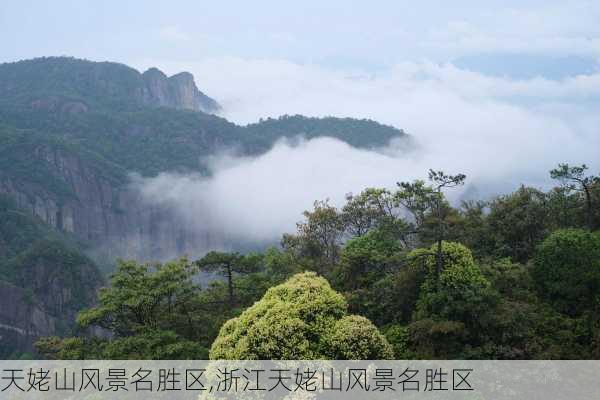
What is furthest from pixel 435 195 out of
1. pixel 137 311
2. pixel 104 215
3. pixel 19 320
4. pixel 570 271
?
pixel 104 215

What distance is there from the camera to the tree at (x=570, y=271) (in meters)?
16.2

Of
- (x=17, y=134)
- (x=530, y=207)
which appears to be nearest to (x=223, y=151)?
(x=17, y=134)

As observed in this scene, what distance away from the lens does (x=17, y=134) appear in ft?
423

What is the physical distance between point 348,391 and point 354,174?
166499mm

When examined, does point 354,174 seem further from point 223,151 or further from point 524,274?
point 524,274

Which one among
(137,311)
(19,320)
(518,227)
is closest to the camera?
(137,311)

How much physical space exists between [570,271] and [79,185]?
5148 inches

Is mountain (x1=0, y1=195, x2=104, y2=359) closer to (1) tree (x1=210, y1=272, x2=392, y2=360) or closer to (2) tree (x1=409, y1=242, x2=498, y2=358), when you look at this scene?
(1) tree (x1=210, y1=272, x2=392, y2=360)

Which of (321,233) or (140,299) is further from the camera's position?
(321,233)

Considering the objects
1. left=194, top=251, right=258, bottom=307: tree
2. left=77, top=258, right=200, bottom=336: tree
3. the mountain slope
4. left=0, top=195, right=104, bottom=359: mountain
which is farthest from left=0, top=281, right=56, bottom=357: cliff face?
left=194, top=251, right=258, bottom=307: tree

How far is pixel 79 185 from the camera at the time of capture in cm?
13200

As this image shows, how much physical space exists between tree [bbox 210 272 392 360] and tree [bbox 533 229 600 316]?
6475mm

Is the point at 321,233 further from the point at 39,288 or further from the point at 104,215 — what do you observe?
the point at 104,215

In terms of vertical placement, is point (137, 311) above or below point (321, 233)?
below
